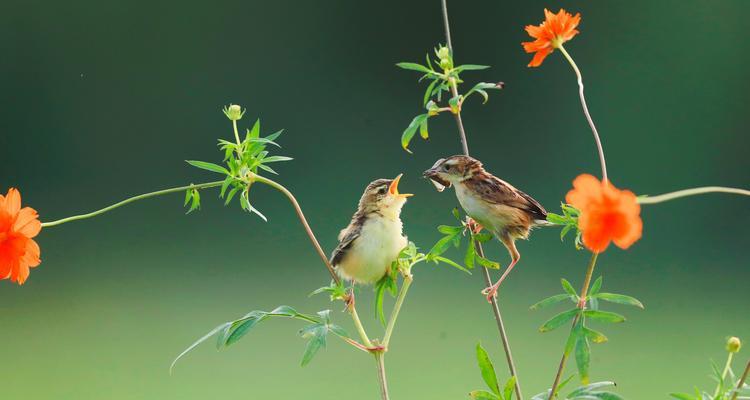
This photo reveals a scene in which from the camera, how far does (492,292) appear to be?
107cm

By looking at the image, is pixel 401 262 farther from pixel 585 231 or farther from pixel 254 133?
pixel 585 231

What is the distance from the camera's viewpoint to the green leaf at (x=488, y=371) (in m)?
1.03

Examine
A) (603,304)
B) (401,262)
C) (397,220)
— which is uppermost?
(603,304)

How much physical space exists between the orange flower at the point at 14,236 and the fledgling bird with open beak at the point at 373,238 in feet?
1.51

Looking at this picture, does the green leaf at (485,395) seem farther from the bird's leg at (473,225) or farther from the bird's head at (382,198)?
the bird's head at (382,198)

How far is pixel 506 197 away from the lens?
110 centimetres

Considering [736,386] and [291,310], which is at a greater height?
[291,310]

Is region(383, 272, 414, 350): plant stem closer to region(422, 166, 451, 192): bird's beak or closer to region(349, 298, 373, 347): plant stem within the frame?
region(349, 298, 373, 347): plant stem

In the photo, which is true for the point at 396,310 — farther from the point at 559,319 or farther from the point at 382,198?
the point at 382,198

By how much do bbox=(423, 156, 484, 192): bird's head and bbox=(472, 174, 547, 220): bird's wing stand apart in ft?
0.07

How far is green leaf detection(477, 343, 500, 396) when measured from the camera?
103cm

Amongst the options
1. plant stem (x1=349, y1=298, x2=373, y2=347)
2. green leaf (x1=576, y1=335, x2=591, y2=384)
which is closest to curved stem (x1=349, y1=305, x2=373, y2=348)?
plant stem (x1=349, y1=298, x2=373, y2=347)

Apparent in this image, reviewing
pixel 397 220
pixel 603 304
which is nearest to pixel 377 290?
pixel 397 220

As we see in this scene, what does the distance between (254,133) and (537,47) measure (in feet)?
1.22
